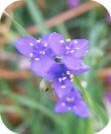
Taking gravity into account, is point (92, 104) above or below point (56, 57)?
below

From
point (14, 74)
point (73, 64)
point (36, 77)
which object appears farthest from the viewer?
point (14, 74)

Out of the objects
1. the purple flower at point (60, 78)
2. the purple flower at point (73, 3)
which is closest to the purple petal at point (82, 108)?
the purple flower at point (60, 78)

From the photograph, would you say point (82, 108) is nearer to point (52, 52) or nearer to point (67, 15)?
point (52, 52)

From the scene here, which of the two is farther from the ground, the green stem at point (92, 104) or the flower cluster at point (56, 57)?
the flower cluster at point (56, 57)

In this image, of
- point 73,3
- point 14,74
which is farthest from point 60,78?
point 73,3

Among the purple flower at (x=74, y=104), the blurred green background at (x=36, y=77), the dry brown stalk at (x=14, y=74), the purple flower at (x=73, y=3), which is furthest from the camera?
the purple flower at (x=73, y=3)

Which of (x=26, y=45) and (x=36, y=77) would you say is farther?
(x=36, y=77)

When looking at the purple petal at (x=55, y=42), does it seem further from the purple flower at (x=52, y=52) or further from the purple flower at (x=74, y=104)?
the purple flower at (x=74, y=104)
